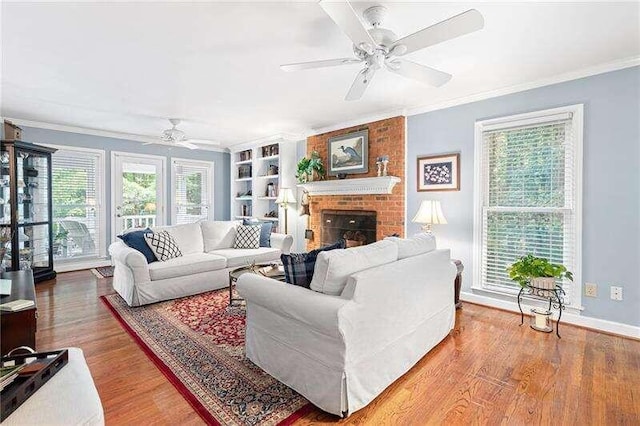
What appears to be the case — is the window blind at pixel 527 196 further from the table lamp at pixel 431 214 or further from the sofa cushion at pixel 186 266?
the sofa cushion at pixel 186 266

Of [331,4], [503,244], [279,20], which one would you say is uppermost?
[279,20]

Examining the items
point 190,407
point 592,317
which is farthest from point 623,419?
point 190,407

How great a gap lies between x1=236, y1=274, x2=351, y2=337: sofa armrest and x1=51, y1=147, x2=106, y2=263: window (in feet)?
14.8

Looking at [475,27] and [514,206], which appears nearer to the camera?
[475,27]

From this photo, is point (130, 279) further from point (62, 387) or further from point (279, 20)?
point (279, 20)

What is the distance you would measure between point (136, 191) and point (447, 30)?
5.73 m

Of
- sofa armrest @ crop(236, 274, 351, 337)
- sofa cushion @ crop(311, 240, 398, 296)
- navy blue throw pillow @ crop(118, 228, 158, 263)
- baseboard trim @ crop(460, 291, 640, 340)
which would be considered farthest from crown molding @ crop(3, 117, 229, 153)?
baseboard trim @ crop(460, 291, 640, 340)

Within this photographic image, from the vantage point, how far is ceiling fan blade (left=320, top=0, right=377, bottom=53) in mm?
1520

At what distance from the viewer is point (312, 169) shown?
5023mm

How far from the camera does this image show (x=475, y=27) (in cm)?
163

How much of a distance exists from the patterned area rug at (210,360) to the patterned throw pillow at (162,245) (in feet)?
1.82

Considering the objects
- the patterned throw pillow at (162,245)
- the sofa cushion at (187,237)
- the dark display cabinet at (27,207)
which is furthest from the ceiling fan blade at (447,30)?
the dark display cabinet at (27,207)

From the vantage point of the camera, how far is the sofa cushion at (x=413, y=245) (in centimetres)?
231

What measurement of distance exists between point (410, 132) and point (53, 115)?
4.85 m
